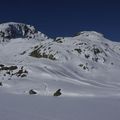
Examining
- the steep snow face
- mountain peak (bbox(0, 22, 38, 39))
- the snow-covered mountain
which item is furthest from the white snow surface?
mountain peak (bbox(0, 22, 38, 39))

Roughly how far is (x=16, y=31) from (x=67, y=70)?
263ft

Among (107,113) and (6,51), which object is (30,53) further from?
(107,113)

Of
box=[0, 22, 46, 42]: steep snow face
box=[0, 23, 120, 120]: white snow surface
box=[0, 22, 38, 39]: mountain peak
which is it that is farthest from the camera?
box=[0, 22, 38, 39]: mountain peak

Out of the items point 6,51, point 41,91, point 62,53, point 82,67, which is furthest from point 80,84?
point 6,51

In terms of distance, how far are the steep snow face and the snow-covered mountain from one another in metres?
43.6

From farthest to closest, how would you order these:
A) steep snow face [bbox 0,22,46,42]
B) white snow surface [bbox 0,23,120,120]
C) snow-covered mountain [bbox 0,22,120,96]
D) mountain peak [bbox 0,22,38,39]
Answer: mountain peak [bbox 0,22,38,39], steep snow face [bbox 0,22,46,42], snow-covered mountain [bbox 0,22,120,96], white snow surface [bbox 0,23,120,120]

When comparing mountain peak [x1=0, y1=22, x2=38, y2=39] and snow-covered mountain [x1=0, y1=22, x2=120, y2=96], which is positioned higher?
mountain peak [x1=0, y1=22, x2=38, y2=39]

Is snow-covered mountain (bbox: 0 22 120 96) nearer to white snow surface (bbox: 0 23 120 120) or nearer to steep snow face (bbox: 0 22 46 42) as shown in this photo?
white snow surface (bbox: 0 23 120 120)

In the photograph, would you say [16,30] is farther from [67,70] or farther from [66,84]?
[66,84]

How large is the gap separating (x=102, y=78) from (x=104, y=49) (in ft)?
60.1

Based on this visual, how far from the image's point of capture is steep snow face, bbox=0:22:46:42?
124 metres

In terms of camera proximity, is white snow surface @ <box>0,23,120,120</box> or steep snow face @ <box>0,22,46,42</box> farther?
steep snow face @ <box>0,22,46,42</box>

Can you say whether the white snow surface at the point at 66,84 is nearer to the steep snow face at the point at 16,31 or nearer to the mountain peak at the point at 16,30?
the steep snow face at the point at 16,31

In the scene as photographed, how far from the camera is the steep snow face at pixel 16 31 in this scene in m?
124
